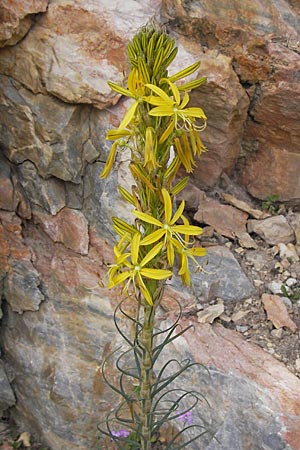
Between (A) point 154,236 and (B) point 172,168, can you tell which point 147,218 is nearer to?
(A) point 154,236

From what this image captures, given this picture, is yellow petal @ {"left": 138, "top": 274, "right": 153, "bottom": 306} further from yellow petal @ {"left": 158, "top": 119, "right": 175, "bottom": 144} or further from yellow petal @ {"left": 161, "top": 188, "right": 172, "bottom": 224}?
yellow petal @ {"left": 158, "top": 119, "right": 175, "bottom": 144}

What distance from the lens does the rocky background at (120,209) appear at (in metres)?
3.37

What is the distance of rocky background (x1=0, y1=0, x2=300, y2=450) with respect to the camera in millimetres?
3371

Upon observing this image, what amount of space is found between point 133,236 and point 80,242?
1840 millimetres

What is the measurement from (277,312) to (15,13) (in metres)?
2.38

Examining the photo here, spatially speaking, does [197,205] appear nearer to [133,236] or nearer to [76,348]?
[76,348]

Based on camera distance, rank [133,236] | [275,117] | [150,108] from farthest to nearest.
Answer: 1. [275,117]
2. [133,236]
3. [150,108]

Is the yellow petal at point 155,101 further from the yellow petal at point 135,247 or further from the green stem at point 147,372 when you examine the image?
the green stem at point 147,372

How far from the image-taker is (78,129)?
3.72 m

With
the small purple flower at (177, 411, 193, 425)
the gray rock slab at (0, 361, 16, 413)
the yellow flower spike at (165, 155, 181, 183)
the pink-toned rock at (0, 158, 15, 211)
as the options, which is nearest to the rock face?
the pink-toned rock at (0, 158, 15, 211)

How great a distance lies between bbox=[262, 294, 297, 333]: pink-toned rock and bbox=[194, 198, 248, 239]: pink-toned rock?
528mm

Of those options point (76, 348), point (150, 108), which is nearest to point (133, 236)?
point (150, 108)

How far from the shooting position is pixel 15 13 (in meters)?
3.51

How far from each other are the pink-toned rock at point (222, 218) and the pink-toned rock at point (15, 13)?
1.61 metres
